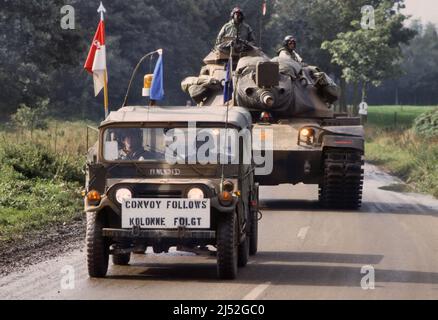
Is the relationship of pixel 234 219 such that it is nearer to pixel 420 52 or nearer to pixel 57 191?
pixel 57 191

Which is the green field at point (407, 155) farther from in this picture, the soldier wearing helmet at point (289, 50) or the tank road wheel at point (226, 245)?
the tank road wheel at point (226, 245)

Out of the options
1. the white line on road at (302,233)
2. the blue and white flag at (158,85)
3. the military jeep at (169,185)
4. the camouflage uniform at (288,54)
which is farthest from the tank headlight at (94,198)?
the camouflage uniform at (288,54)

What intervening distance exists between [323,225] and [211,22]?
182 feet

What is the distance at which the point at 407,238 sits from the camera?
52.7 feet

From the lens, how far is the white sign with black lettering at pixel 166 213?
1156 centimetres

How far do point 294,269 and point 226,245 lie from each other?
1.55 m

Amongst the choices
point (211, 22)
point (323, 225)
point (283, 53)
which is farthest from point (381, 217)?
point (211, 22)

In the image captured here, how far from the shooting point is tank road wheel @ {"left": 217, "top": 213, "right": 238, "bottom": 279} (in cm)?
1152

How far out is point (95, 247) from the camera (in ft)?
38.4

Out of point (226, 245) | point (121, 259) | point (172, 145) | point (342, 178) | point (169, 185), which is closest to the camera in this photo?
point (226, 245)

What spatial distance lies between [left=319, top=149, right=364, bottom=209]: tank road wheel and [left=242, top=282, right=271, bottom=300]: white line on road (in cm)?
909

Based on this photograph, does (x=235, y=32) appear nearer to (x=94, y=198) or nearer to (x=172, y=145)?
(x=172, y=145)

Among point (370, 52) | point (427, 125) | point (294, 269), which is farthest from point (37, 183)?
point (370, 52)

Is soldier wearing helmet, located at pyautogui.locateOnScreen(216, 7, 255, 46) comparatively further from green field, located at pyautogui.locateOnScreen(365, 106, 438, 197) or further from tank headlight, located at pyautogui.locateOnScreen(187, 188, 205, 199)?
tank headlight, located at pyautogui.locateOnScreen(187, 188, 205, 199)
